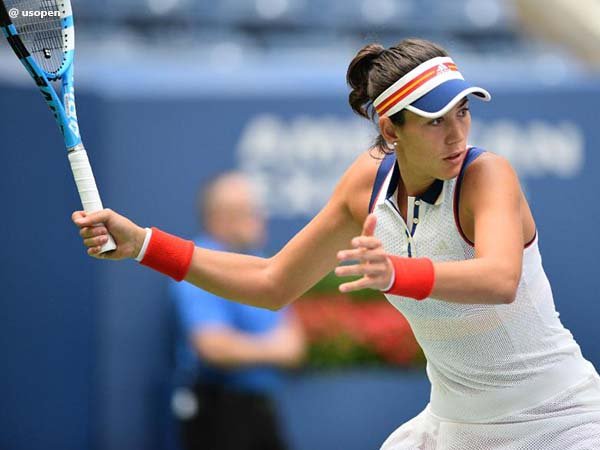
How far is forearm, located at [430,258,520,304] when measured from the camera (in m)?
3.27

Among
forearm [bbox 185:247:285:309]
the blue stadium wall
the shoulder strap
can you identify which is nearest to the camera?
the shoulder strap

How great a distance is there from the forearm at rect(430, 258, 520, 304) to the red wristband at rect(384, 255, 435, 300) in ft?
0.06

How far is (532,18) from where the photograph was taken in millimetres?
10211

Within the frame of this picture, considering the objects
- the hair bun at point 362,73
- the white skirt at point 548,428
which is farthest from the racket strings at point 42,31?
the white skirt at point 548,428

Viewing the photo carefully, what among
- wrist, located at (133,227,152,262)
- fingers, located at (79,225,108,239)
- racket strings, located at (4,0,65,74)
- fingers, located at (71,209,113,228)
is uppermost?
racket strings, located at (4,0,65,74)

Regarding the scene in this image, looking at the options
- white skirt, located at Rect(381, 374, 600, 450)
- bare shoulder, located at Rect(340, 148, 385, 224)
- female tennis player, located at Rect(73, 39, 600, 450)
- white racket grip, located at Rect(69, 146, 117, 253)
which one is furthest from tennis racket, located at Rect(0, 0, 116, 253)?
white skirt, located at Rect(381, 374, 600, 450)

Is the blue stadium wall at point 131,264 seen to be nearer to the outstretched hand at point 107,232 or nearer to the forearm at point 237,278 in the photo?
the forearm at point 237,278

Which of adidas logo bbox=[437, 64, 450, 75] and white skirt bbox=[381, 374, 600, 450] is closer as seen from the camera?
adidas logo bbox=[437, 64, 450, 75]

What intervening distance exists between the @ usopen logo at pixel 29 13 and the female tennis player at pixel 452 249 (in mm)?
675

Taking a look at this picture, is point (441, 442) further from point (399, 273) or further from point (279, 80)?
point (279, 80)

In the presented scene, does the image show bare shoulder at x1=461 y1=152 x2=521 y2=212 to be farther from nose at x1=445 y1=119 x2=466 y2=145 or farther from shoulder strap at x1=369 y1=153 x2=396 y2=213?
shoulder strap at x1=369 y1=153 x2=396 y2=213

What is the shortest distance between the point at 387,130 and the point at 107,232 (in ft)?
2.79

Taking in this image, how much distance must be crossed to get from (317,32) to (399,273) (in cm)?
749

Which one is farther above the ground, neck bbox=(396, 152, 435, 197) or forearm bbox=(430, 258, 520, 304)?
neck bbox=(396, 152, 435, 197)
